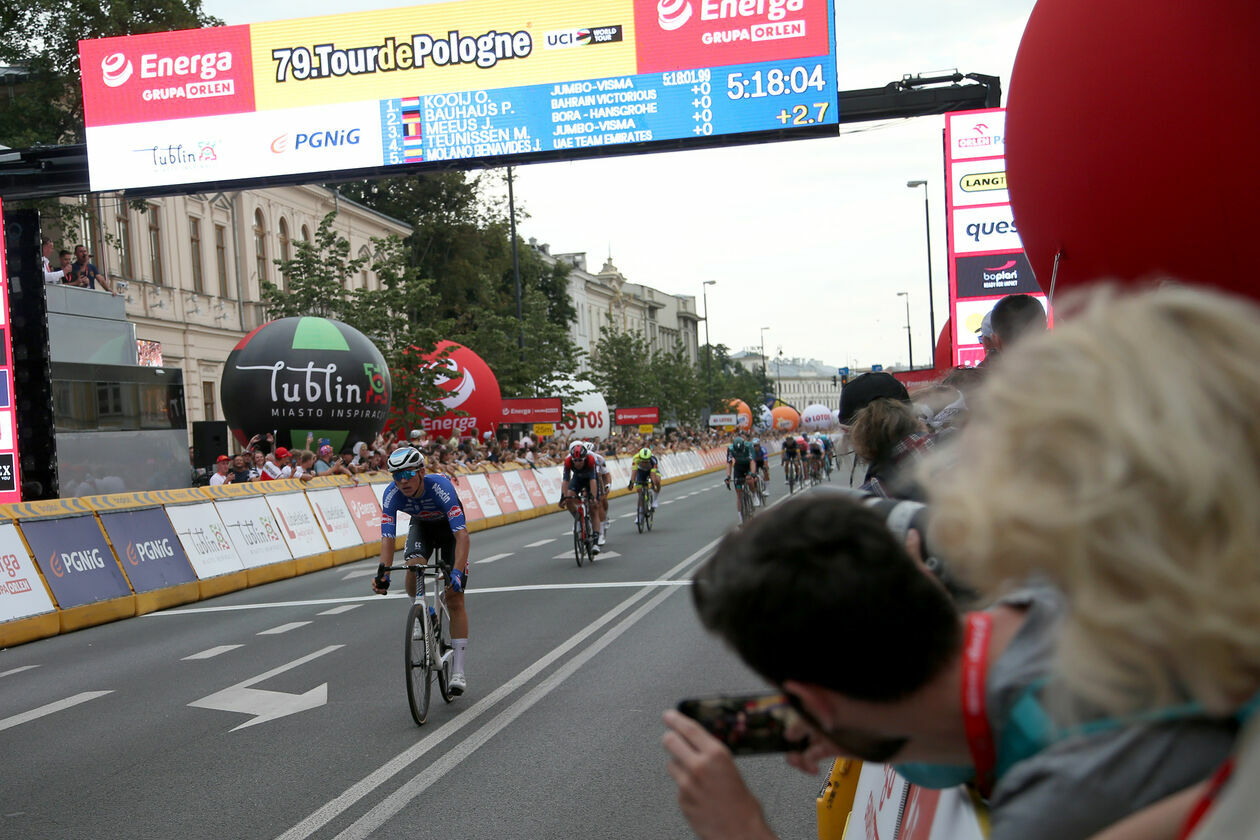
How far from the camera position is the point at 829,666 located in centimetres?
129

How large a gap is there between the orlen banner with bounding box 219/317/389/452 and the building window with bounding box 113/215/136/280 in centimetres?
1530

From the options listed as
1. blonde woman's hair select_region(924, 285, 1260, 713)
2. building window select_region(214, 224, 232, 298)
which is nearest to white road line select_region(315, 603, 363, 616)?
blonde woman's hair select_region(924, 285, 1260, 713)

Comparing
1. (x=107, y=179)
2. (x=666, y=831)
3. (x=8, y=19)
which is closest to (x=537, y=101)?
(x=107, y=179)

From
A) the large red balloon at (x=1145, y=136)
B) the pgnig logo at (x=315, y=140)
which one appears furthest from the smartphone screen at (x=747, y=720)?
the pgnig logo at (x=315, y=140)

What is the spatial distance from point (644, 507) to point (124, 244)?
23.7 metres

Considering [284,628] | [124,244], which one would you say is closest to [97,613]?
[284,628]

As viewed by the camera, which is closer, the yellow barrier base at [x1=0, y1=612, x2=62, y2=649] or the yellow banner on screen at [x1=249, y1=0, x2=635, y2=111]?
the yellow barrier base at [x1=0, y1=612, x2=62, y2=649]

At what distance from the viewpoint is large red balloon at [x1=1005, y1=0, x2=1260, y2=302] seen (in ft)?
11.7

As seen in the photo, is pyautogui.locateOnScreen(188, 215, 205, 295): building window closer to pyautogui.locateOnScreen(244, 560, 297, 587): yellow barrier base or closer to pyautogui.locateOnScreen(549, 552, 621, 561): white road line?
pyautogui.locateOnScreen(244, 560, 297, 587): yellow barrier base

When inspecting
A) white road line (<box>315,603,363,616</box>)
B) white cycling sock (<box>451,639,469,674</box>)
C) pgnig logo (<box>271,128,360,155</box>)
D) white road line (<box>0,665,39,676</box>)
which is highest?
pgnig logo (<box>271,128,360,155</box>)

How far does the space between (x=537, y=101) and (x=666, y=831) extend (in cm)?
1411

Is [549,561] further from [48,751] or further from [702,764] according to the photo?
[702,764]

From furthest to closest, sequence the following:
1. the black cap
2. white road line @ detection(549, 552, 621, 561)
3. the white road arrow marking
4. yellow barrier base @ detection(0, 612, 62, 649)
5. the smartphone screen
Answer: white road line @ detection(549, 552, 621, 561), yellow barrier base @ detection(0, 612, 62, 649), the white road arrow marking, the black cap, the smartphone screen

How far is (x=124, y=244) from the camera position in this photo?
1544 inches
